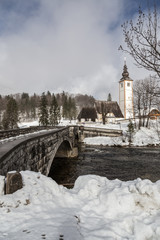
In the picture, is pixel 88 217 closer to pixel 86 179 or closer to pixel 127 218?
pixel 127 218

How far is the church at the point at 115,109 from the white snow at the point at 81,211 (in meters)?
57.6

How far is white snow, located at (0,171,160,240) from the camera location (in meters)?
2.79

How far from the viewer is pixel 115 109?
66.7 meters

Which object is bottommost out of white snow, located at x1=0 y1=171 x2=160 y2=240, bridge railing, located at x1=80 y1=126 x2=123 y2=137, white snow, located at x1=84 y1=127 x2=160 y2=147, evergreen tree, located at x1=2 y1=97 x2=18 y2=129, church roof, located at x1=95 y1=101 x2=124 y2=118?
white snow, located at x1=84 y1=127 x2=160 y2=147

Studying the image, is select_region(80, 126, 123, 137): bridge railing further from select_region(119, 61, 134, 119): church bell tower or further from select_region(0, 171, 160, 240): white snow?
select_region(0, 171, 160, 240): white snow

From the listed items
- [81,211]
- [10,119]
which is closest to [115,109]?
[10,119]

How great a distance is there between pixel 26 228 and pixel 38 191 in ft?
3.54

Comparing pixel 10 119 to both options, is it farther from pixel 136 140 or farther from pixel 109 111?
pixel 109 111

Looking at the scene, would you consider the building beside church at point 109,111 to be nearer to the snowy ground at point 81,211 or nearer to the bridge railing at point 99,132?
the bridge railing at point 99,132

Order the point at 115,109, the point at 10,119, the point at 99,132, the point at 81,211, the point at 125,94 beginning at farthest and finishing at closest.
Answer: the point at 115,109 < the point at 125,94 < the point at 10,119 < the point at 99,132 < the point at 81,211

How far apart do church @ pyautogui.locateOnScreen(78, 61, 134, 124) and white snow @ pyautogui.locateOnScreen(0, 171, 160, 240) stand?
57.6m

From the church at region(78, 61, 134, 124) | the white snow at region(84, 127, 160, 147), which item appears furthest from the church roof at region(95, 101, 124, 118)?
the white snow at region(84, 127, 160, 147)

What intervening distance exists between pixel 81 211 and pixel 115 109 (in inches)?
2549

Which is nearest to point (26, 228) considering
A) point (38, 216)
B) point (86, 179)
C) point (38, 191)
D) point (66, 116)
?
point (38, 216)
